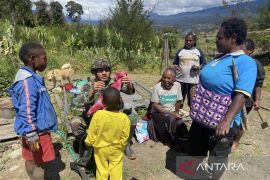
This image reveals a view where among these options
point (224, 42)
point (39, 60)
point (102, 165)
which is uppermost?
point (224, 42)

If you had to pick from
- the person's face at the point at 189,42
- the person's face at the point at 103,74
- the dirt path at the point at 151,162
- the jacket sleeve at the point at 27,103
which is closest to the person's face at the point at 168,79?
the dirt path at the point at 151,162

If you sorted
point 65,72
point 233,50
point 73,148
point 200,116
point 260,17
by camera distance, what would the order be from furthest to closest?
point 260,17
point 65,72
point 73,148
point 200,116
point 233,50

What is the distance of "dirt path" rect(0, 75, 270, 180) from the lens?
3.81m

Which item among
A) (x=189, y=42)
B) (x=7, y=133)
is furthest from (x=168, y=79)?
(x=7, y=133)

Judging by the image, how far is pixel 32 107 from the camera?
8.98 feet

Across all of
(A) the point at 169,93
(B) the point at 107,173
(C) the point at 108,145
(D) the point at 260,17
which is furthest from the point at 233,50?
(D) the point at 260,17

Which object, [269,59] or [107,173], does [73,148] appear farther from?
[269,59]

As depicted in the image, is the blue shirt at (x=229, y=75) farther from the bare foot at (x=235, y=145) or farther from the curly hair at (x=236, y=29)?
the bare foot at (x=235, y=145)

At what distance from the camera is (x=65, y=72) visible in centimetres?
805

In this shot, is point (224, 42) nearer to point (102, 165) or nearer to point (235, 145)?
point (102, 165)

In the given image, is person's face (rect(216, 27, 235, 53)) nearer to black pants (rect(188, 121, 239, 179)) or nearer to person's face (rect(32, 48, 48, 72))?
black pants (rect(188, 121, 239, 179))

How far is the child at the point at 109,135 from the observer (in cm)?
299

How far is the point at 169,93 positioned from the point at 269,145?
5.92 feet

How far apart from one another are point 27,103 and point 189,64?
3246mm
